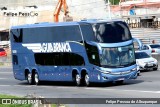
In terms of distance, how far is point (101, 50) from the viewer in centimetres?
2862

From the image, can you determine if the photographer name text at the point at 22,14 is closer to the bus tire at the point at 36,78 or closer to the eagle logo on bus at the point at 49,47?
the bus tire at the point at 36,78

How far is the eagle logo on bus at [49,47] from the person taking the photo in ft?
101

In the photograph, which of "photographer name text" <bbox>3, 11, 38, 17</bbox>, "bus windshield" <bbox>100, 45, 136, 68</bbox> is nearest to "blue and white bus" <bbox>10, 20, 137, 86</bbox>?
"bus windshield" <bbox>100, 45, 136, 68</bbox>

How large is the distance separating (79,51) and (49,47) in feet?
8.26

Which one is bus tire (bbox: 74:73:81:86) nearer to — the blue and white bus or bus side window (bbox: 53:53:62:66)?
the blue and white bus

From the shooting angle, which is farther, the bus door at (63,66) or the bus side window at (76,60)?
the bus door at (63,66)

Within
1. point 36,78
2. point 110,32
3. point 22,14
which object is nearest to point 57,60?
point 36,78

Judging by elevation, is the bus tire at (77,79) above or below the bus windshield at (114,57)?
below

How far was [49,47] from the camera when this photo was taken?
31844mm

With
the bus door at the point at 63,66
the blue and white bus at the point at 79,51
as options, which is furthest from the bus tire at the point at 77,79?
the bus door at the point at 63,66

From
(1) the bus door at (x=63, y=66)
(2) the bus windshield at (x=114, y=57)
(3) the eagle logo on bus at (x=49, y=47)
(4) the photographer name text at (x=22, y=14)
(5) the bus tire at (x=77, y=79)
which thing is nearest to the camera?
(2) the bus windshield at (x=114, y=57)

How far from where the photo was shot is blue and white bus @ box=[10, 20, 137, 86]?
1136 inches

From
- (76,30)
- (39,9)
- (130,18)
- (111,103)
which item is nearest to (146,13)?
(130,18)

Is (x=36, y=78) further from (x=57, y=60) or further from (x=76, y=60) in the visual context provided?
(x=76, y=60)
